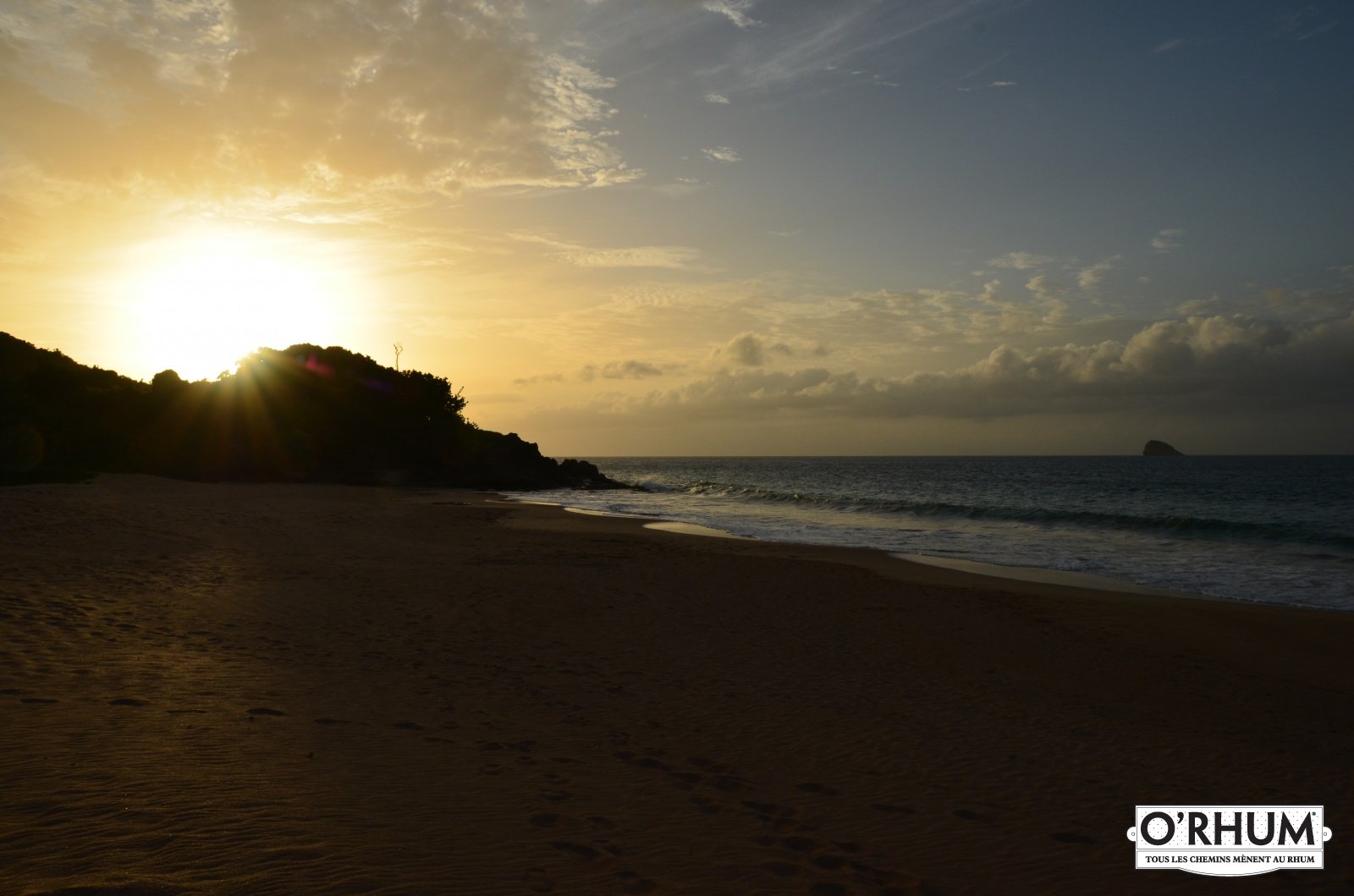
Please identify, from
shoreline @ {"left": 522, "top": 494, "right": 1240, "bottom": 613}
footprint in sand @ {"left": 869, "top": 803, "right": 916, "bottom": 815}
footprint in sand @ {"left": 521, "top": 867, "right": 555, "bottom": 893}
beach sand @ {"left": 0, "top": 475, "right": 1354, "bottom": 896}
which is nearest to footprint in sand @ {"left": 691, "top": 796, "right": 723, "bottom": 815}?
beach sand @ {"left": 0, "top": 475, "right": 1354, "bottom": 896}

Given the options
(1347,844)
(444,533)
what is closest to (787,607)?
(1347,844)

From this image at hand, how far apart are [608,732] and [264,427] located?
2127 inches

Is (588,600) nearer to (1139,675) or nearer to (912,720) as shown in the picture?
(912,720)

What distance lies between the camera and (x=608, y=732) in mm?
7465

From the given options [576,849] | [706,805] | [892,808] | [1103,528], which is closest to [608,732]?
[706,805]

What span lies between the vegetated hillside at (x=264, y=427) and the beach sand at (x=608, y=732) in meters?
26.4

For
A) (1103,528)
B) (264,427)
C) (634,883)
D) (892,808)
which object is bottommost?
(892,808)

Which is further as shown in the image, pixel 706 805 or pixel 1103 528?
Answer: pixel 1103 528

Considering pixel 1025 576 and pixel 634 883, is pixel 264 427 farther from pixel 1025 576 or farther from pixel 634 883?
pixel 634 883

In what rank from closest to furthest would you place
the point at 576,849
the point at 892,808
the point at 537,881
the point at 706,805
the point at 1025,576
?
the point at 537,881 < the point at 576,849 < the point at 706,805 < the point at 892,808 < the point at 1025,576

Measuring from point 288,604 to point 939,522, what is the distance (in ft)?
112

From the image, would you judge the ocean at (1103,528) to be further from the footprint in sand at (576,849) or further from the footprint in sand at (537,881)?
the footprint in sand at (537,881)

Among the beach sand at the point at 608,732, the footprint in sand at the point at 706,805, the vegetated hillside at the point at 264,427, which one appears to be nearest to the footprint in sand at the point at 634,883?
the beach sand at the point at 608,732

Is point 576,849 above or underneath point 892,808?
above
